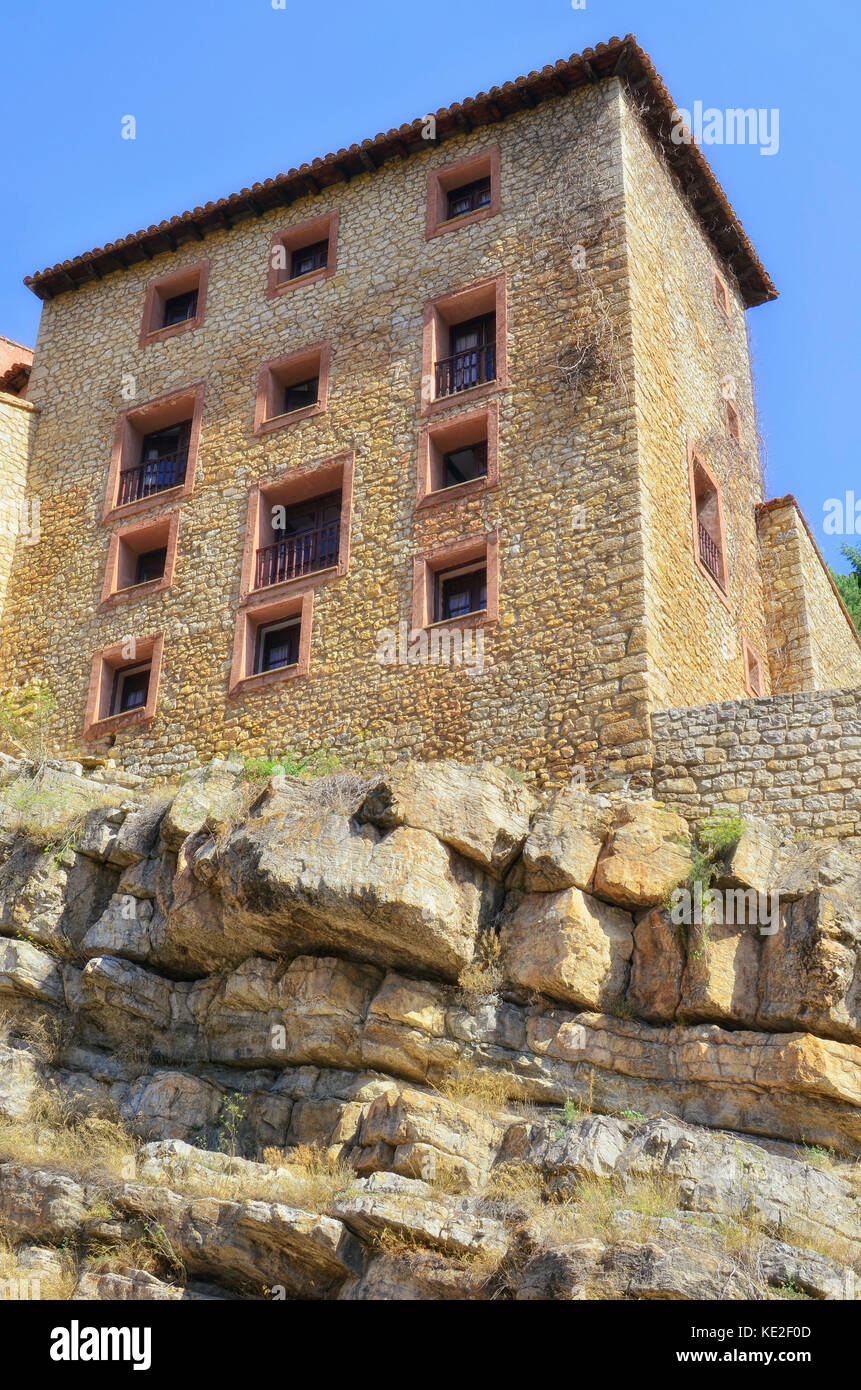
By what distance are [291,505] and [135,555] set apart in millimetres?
2973

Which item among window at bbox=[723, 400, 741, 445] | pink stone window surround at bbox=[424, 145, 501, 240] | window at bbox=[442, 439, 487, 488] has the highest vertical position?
pink stone window surround at bbox=[424, 145, 501, 240]

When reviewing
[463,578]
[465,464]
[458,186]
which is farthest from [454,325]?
[463,578]

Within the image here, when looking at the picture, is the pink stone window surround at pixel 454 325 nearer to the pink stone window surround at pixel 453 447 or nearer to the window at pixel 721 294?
the pink stone window surround at pixel 453 447

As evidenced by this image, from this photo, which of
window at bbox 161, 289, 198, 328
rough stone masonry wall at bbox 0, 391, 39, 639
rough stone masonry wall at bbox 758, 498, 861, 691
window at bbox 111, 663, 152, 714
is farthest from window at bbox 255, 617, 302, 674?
rough stone masonry wall at bbox 758, 498, 861, 691

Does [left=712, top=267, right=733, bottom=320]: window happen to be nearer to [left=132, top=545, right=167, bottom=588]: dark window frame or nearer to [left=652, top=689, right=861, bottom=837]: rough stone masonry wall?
[left=132, top=545, right=167, bottom=588]: dark window frame

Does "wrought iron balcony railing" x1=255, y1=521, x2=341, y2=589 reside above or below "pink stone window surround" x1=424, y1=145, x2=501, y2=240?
below

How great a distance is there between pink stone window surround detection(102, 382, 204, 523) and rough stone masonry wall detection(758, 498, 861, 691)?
9.16m

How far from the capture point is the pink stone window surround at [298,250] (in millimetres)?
23812

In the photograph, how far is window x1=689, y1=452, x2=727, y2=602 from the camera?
68.2 ft

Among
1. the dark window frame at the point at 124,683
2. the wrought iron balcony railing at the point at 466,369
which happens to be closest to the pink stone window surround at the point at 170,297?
the wrought iron balcony railing at the point at 466,369

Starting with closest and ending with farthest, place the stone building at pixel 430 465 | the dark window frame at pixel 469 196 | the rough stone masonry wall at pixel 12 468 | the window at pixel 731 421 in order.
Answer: the stone building at pixel 430 465 < the dark window frame at pixel 469 196 < the window at pixel 731 421 < the rough stone masonry wall at pixel 12 468

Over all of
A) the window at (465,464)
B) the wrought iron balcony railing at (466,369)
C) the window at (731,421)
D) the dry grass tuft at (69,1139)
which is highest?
the window at (731,421)

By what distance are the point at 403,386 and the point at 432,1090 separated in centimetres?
1115

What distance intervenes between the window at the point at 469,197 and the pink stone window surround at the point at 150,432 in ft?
16.0
